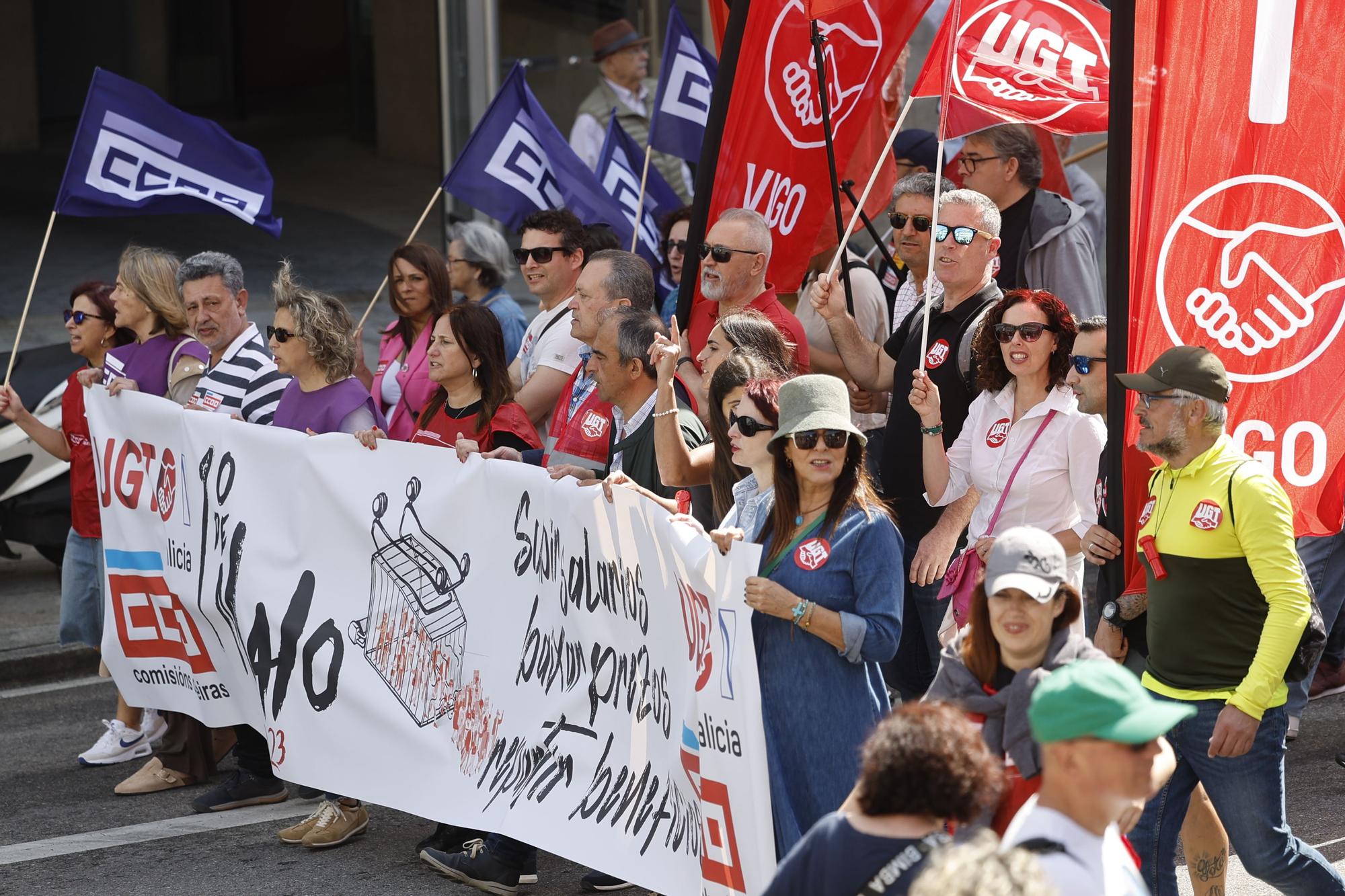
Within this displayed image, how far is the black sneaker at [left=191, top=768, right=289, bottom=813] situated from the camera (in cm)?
689

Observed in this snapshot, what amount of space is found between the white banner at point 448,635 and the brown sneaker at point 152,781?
11.3 inches

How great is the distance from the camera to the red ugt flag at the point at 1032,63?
267 inches

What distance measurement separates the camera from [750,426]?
498 centimetres

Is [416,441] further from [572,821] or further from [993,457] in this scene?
[993,457]

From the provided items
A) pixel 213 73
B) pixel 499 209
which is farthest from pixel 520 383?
pixel 213 73

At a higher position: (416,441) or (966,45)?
(966,45)

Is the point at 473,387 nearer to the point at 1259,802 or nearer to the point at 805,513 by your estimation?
the point at 805,513

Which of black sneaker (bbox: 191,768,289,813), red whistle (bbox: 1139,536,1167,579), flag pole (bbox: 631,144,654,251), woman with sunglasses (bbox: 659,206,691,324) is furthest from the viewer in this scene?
woman with sunglasses (bbox: 659,206,691,324)

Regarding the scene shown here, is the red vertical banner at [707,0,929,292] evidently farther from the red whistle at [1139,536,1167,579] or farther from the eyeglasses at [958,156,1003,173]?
the red whistle at [1139,536,1167,579]

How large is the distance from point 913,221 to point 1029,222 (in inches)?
35.8

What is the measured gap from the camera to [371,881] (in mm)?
6020

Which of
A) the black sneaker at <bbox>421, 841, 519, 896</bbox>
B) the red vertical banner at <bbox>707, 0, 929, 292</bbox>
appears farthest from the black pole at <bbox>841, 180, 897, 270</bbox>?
the black sneaker at <bbox>421, 841, 519, 896</bbox>

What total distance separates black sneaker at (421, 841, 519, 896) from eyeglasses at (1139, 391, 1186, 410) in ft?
8.77

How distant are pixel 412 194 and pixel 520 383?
38.1 ft
